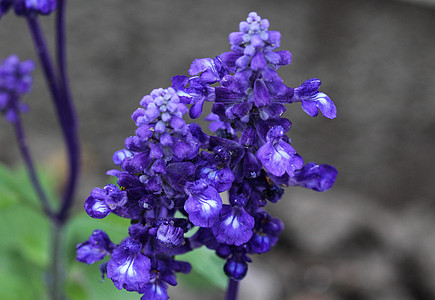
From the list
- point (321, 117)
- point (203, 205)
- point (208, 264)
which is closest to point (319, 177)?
point (203, 205)

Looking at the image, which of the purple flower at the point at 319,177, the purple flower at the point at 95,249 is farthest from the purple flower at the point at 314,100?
the purple flower at the point at 95,249

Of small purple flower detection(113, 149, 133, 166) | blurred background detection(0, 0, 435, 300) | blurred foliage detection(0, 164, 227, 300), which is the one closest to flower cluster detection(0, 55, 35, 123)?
blurred foliage detection(0, 164, 227, 300)

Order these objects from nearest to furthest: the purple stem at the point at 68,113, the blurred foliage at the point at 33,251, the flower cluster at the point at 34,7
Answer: the flower cluster at the point at 34,7
the purple stem at the point at 68,113
the blurred foliage at the point at 33,251

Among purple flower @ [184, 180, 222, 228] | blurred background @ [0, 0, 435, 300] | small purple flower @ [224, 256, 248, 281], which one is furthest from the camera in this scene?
blurred background @ [0, 0, 435, 300]

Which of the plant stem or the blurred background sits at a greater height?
the blurred background

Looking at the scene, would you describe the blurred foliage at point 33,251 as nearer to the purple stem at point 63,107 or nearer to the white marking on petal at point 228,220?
the purple stem at point 63,107

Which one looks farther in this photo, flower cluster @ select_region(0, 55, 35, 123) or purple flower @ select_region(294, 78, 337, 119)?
flower cluster @ select_region(0, 55, 35, 123)

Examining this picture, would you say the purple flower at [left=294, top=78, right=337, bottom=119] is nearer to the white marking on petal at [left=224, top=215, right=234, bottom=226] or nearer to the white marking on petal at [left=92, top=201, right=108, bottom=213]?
the white marking on petal at [left=224, top=215, right=234, bottom=226]
